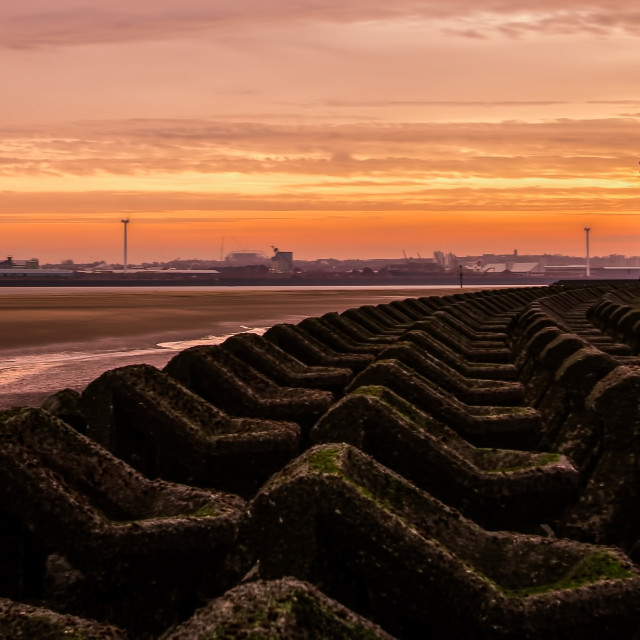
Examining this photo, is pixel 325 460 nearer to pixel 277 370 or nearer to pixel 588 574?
pixel 588 574

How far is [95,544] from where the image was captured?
2.82m

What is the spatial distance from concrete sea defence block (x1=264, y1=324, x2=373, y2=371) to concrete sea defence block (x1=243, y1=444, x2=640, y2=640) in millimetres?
4490

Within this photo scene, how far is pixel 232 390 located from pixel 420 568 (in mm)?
2682

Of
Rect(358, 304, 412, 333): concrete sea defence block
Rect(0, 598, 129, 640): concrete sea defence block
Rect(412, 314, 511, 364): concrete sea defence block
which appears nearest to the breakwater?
Rect(0, 598, 129, 640): concrete sea defence block

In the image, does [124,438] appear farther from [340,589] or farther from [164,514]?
[340,589]

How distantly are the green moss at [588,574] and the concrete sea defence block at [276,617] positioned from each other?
25.5 inches

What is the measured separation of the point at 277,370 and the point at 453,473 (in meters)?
2.55

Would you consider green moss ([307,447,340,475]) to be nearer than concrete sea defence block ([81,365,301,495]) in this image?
Yes

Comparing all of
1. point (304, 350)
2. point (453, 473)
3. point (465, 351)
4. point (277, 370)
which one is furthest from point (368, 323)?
point (453, 473)

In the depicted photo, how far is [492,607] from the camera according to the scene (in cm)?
242

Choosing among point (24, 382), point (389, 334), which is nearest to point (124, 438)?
point (389, 334)

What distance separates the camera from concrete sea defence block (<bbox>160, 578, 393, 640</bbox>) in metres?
1.84

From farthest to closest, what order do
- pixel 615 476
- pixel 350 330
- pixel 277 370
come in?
1. pixel 350 330
2. pixel 277 370
3. pixel 615 476

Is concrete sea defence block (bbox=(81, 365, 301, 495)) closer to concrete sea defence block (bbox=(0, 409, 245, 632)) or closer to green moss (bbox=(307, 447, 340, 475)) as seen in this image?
concrete sea defence block (bbox=(0, 409, 245, 632))
